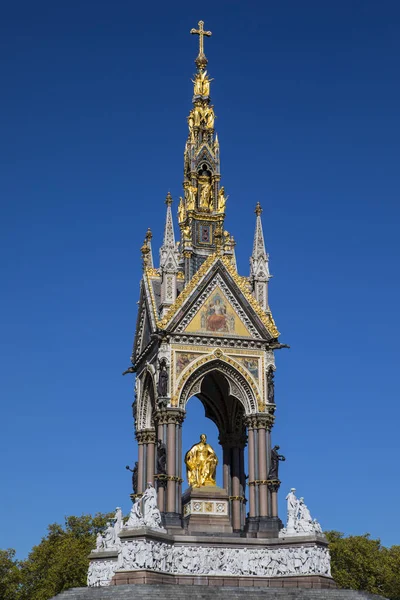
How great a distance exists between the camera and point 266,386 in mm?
33719

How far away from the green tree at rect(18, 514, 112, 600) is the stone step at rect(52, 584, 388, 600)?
19909 mm

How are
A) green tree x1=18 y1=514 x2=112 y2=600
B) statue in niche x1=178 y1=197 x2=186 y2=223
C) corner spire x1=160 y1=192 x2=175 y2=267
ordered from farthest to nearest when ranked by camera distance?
green tree x1=18 y1=514 x2=112 y2=600, statue in niche x1=178 y1=197 x2=186 y2=223, corner spire x1=160 y1=192 x2=175 y2=267

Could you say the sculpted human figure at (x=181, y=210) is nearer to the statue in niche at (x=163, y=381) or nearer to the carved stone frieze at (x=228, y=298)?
the carved stone frieze at (x=228, y=298)

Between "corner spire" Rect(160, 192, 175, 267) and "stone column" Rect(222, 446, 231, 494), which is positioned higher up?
"corner spire" Rect(160, 192, 175, 267)

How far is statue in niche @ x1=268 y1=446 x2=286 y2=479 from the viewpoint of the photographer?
32.4 meters

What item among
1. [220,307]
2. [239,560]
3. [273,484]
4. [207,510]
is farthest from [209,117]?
[239,560]

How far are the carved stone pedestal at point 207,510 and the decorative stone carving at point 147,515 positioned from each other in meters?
Answer: 2.61

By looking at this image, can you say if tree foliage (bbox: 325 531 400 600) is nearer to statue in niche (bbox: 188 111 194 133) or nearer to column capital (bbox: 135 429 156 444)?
column capital (bbox: 135 429 156 444)

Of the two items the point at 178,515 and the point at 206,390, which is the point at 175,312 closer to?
the point at 206,390

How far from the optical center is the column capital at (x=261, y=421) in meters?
33.1

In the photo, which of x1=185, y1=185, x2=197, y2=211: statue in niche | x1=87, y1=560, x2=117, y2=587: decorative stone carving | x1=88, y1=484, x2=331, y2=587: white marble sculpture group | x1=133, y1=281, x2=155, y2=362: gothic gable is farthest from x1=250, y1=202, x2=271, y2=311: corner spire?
x1=87, y1=560, x2=117, y2=587: decorative stone carving

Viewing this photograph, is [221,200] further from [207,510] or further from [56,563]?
[56,563]

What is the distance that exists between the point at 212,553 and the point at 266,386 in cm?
615

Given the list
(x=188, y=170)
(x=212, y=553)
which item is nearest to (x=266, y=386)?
(x=212, y=553)
